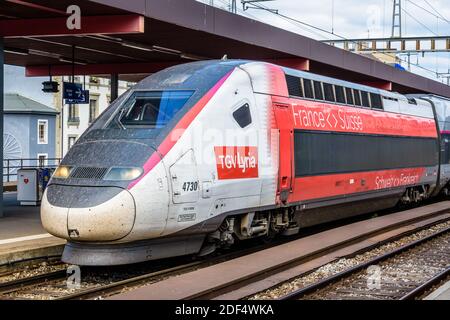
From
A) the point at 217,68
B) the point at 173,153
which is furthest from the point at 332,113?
the point at 173,153

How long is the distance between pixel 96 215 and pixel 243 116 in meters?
3.01

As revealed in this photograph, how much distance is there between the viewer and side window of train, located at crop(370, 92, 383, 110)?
50.6 ft

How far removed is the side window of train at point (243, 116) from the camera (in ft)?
33.8

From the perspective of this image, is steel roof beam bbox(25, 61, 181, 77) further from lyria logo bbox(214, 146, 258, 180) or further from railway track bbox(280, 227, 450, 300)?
lyria logo bbox(214, 146, 258, 180)

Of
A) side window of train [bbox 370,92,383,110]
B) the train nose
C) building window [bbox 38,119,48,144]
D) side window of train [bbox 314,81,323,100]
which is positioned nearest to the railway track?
the train nose

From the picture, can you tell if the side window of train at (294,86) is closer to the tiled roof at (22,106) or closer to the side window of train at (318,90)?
the side window of train at (318,90)

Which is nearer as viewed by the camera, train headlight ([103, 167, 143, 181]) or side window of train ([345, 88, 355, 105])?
train headlight ([103, 167, 143, 181])

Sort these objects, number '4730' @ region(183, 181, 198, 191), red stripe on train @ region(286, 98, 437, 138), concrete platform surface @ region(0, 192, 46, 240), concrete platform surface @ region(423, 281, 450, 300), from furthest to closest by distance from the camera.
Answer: red stripe on train @ region(286, 98, 437, 138) < concrete platform surface @ region(0, 192, 46, 240) < number '4730' @ region(183, 181, 198, 191) < concrete platform surface @ region(423, 281, 450, 300)

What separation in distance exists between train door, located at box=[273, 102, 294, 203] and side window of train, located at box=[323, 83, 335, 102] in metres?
1.82

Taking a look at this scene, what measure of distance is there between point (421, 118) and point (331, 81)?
21.0 ft

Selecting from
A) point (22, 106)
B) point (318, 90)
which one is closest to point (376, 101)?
point (318, 90)

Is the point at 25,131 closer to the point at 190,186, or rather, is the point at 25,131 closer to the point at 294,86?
the point at 294,86
